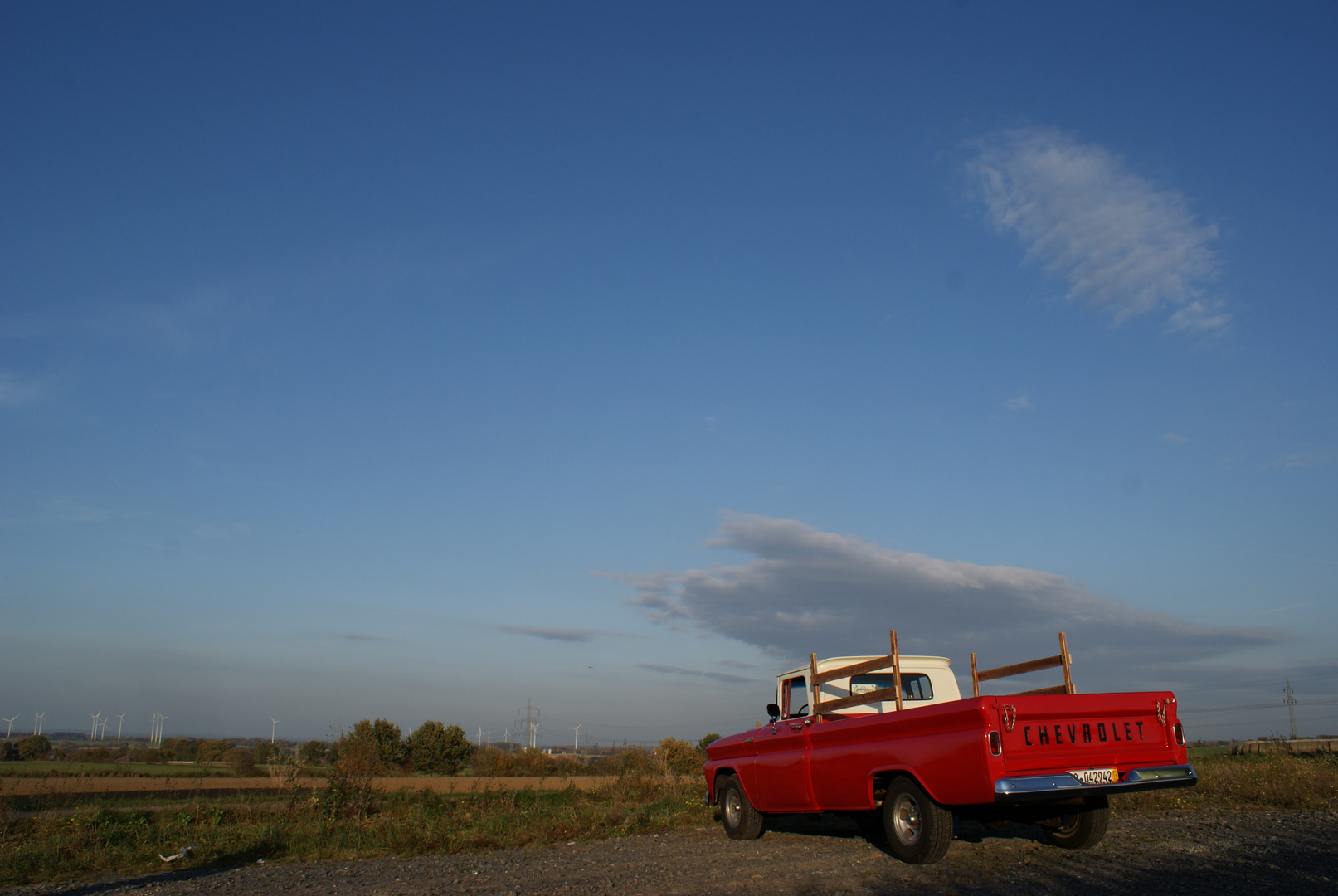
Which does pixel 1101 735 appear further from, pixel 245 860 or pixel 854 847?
pixel 245 860

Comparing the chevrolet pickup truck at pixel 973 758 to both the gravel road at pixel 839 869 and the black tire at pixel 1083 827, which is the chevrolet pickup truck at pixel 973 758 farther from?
the gravel road at pixel 839 869

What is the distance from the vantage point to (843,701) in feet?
29.2

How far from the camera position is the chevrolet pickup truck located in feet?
21.6

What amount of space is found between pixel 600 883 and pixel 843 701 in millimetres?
3225

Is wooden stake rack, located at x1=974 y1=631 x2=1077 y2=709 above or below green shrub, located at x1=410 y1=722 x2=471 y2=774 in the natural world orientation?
above

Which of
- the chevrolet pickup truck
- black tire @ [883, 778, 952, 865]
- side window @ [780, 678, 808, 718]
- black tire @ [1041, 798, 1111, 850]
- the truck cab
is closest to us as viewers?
the chevrolet pickup truck

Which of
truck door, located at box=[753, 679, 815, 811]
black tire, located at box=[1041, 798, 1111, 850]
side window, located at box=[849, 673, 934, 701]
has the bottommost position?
black tire, located at box=[1041, 798, 1111, 850]

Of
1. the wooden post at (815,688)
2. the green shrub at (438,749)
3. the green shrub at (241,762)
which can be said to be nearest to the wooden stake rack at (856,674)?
the wooden post at (815,688)

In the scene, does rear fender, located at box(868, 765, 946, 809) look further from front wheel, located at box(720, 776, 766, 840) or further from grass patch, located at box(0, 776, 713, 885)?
grass patch, located at box(0, 776, 713, 885)

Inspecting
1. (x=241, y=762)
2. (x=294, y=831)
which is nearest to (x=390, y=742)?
(x=241, y=762)

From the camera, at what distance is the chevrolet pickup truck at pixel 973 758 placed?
21.6 ft

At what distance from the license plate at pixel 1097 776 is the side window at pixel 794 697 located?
4.29 metres

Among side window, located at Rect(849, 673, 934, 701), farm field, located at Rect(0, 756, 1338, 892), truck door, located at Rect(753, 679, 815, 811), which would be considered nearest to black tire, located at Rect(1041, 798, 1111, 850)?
farm field, located at Rect(0, 756, 1338, 892)

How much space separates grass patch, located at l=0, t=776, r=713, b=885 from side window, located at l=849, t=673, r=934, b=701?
4471mm
